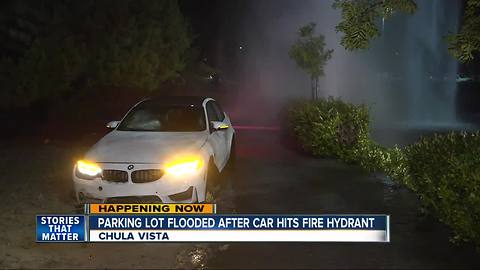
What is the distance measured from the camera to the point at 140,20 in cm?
1700

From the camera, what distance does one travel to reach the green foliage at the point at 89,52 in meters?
14.8

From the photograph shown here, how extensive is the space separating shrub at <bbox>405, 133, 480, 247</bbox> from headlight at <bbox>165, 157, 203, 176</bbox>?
2730 millimetres

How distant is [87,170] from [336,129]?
6415 millimetres

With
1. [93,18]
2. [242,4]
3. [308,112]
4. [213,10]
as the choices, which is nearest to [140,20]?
[93,18]

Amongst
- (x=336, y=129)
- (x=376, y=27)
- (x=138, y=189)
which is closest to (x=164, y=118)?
(x=138, y=189)

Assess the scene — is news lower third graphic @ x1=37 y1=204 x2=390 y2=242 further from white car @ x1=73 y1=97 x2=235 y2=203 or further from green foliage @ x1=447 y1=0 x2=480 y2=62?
green foliage @ x1=447 y1=0 x2=480 y2=62

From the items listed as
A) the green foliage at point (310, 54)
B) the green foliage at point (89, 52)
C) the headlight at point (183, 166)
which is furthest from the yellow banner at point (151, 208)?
the green foliage at point (310, 54)

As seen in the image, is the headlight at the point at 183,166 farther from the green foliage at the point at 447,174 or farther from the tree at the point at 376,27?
the green foliage at the point at 447,174

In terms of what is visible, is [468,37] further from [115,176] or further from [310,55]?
[310,55]

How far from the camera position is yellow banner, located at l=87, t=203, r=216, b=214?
675 cm

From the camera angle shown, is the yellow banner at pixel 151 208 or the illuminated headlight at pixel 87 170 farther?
the illuminated headlight at pixel 87 170

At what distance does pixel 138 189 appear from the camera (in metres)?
6.82

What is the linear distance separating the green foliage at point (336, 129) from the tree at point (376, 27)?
4557 mm

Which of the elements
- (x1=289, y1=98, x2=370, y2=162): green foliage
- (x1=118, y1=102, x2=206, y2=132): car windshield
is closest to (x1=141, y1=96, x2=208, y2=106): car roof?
(x1=118, y1=102, x2=206, y2=132): car windshield
